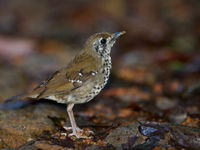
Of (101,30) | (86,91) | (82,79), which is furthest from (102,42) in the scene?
(101,30)

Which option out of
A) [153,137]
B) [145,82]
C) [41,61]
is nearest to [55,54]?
[41,61]

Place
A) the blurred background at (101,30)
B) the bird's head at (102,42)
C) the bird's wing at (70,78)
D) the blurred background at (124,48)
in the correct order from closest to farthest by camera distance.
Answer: the bird's wing at (70,78)
the bird's head at (102,42)
the blurred background at (124,48)
the blurred background at (101,30)

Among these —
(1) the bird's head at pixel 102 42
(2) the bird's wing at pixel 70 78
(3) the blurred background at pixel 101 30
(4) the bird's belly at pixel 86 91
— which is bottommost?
(4) the bird's belly at pixel 86 91

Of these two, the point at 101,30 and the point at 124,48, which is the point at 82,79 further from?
the point at 101,30

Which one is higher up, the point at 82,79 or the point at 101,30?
the point at 101,30

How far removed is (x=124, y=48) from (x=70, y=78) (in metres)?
4.93

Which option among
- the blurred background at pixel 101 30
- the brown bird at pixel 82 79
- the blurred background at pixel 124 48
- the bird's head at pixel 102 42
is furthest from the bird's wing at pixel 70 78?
the blurred background at pixel 101 30

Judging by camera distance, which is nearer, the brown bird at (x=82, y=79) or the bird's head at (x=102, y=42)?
the brown bird at (x=82, y=79)

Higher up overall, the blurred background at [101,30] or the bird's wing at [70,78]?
the blurred background at [101,30]

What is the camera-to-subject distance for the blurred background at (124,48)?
604 cm

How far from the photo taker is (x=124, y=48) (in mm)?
9641

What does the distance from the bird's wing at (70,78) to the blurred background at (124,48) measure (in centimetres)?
92

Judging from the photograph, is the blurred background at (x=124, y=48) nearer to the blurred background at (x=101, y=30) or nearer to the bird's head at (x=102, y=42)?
the blurred background at (x=101, y=30)

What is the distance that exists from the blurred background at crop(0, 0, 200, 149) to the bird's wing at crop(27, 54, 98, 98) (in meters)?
0.92
